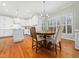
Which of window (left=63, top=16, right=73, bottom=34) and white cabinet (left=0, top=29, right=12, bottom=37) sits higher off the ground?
window (left=63, top=16, right=73, bottom=34)

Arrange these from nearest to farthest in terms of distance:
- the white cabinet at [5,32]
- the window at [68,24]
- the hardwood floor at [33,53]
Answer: the hardwood floor at [33,53] < the window at [68,24] < the white cabinet at [5,32]

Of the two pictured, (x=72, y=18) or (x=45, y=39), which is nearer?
(x=45, y=39)

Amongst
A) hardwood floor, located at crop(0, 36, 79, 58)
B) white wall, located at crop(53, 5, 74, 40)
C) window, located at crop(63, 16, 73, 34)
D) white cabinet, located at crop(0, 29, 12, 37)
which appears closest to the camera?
hardwood floor, located at crop(0, 36, 79, 58)

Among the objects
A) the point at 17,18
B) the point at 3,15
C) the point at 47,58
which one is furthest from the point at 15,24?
the point at 47,58

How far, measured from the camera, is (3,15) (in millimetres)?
7648

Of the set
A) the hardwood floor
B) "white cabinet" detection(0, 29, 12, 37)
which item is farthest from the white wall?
"white cabinet" detection(0, 29, 12, 37)

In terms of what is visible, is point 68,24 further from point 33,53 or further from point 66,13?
point 33,53

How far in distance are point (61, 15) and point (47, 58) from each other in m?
4.23

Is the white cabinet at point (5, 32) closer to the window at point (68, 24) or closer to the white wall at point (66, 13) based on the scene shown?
the white wall at point (66, 13)

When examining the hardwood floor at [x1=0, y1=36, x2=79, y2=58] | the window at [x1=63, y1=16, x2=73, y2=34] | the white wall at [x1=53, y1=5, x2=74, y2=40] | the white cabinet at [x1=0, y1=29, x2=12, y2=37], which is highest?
the white wall at [x1=53, y1=5, x2=74, y2=40]

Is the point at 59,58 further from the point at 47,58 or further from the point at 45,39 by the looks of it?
the point at 45,39

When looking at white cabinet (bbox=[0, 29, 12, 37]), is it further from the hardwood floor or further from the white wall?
the white wall

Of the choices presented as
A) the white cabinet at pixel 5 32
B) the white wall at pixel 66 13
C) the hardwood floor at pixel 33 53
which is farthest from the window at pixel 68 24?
the white cabinet at pixel 5 32

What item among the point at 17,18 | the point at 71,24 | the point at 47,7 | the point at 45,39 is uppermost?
the point at 47,7
